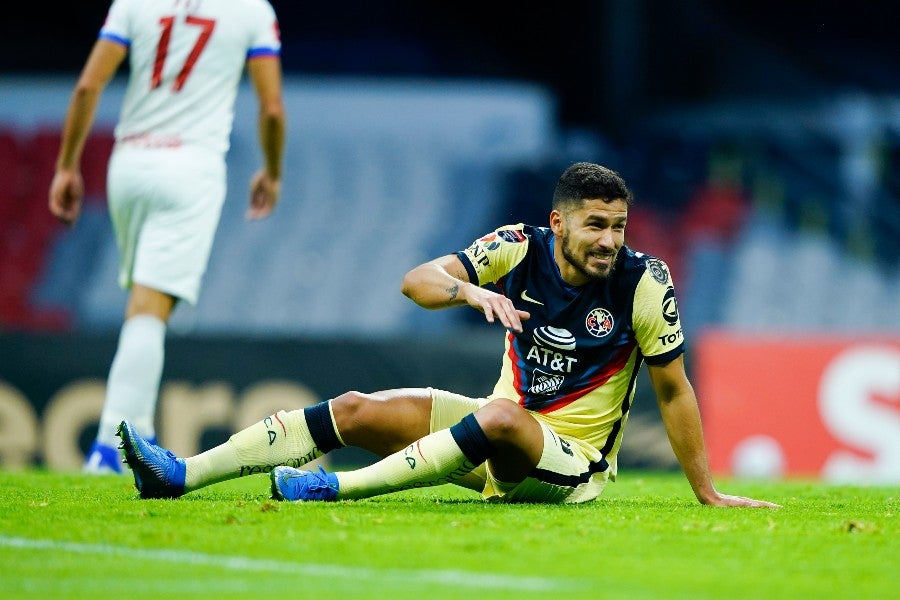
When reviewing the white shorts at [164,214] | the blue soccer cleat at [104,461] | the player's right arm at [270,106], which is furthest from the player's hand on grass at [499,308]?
the blue soccer cleat at [104,461]

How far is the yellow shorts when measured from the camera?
199 inches

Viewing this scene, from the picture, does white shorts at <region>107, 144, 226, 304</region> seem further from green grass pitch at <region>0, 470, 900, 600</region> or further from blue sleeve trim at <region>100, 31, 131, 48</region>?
green grass pitch at <region>0, 470, 900, 600</region>

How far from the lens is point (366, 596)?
126 inches

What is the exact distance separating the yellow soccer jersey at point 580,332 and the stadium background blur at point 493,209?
495cm

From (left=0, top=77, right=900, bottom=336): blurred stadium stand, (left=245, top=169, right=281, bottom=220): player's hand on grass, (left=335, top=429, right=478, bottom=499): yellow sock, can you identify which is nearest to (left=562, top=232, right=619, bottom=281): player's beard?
(left=335, top=429, right=478, bottom=499): yellow sock

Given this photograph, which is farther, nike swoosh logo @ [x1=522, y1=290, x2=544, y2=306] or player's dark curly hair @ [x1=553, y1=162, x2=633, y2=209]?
nike swoosh logo @ [x1=522, y1=290, x2=544, y2=306]

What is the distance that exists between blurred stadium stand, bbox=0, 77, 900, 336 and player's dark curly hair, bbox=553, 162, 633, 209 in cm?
848

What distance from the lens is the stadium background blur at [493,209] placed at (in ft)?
33.6

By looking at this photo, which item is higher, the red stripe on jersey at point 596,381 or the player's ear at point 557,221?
the player's ear at point 557,221

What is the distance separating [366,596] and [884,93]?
48.9 ft

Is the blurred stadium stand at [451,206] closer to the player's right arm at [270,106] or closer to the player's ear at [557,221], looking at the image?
the player's right arm at [270,106]

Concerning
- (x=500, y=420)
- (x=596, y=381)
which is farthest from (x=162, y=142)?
(x=500, y=420)

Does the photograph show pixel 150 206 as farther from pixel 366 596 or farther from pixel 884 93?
pixel 884 93

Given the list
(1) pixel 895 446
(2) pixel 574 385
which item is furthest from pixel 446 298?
(1) pixel 895 446
